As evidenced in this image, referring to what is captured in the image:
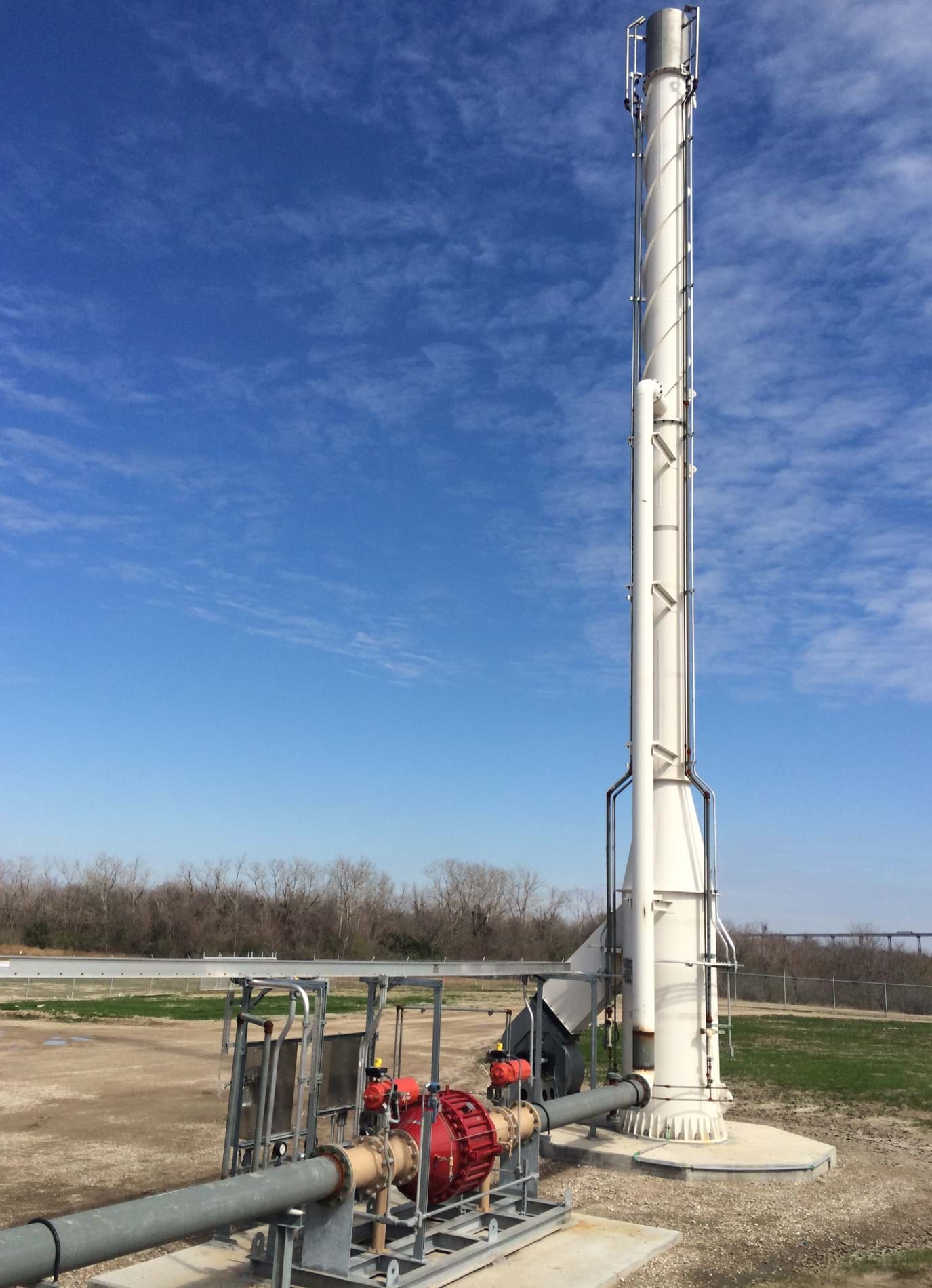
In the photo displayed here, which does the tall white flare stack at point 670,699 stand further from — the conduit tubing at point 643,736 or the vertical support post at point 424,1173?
the vertical support post at point 424,1173

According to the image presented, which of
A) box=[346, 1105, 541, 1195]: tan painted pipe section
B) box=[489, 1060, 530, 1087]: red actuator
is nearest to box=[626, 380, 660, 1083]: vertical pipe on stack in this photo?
box=[489, 1060, 530, 1087]: red actuator

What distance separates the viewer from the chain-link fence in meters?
39.4

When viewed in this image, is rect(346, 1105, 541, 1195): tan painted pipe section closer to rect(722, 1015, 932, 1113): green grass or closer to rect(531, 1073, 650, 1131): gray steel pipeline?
rect(531, 1073, 650, 1131): gray steel pipeline

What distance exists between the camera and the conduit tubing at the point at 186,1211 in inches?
222

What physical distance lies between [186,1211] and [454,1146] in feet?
10.3

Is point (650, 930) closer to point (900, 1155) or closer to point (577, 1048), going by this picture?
point (577, 1048)

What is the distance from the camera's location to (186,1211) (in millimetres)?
6457

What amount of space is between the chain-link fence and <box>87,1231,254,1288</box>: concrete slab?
1314 inches

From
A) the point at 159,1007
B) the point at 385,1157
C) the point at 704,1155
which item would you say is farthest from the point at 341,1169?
the point at 159,1007

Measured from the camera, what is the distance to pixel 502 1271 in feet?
28.5

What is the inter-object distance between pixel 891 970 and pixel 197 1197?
1843 inches

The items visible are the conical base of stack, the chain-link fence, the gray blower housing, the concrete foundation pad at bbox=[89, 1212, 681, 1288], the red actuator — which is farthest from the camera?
the chain-link fence

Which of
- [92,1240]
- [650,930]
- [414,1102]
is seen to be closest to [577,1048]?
[650,930]

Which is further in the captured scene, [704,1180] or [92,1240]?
[704,1180]
